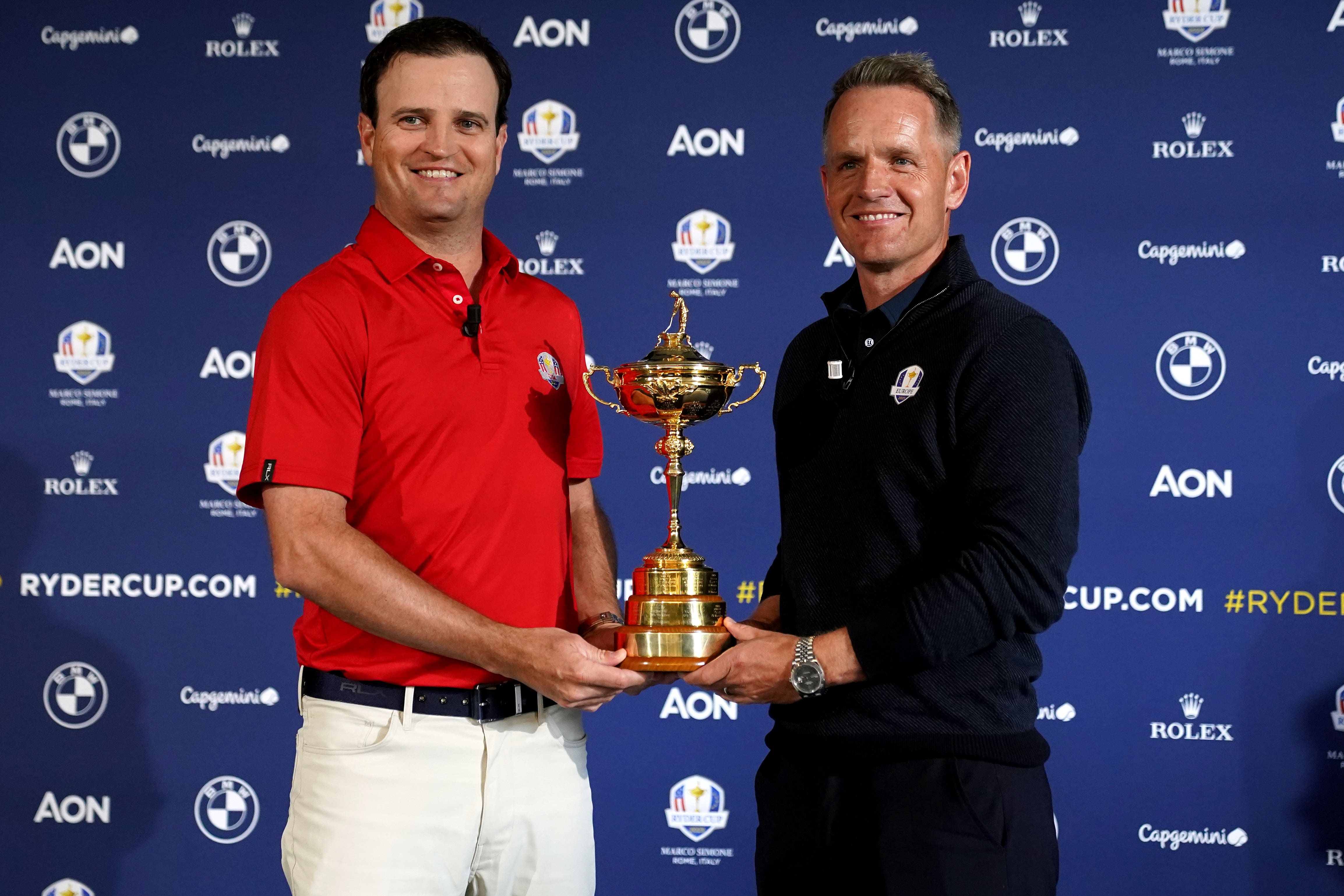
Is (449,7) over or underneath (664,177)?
over

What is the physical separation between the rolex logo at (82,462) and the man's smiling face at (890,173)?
2.82 m

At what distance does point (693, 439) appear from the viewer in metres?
3.60

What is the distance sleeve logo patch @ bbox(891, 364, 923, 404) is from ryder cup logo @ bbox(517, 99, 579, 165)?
217 centimetres

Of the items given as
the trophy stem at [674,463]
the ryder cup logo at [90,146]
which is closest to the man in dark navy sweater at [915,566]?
the trophy stem at [674,463]

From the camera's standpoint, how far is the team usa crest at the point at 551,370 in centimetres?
210

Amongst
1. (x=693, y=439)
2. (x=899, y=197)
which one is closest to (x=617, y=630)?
(x=899, y=197)

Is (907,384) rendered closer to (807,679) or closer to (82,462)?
(807,679)

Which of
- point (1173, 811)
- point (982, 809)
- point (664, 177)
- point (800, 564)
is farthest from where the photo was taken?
point (664, 177)

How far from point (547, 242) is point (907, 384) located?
6.95 ft

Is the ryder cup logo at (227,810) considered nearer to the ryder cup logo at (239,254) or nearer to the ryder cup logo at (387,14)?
the ryder cup logo at (239,254)

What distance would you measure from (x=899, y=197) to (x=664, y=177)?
1.84 meters

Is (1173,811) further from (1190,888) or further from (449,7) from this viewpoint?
(449,7)

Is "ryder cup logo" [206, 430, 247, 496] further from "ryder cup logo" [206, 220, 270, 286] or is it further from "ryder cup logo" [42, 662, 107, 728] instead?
"ryder cup logo" [42, 662, 107, 728]

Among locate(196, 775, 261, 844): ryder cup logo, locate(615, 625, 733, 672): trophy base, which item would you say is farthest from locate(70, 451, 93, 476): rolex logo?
locate(615, 625, 733, 672): trophy base
